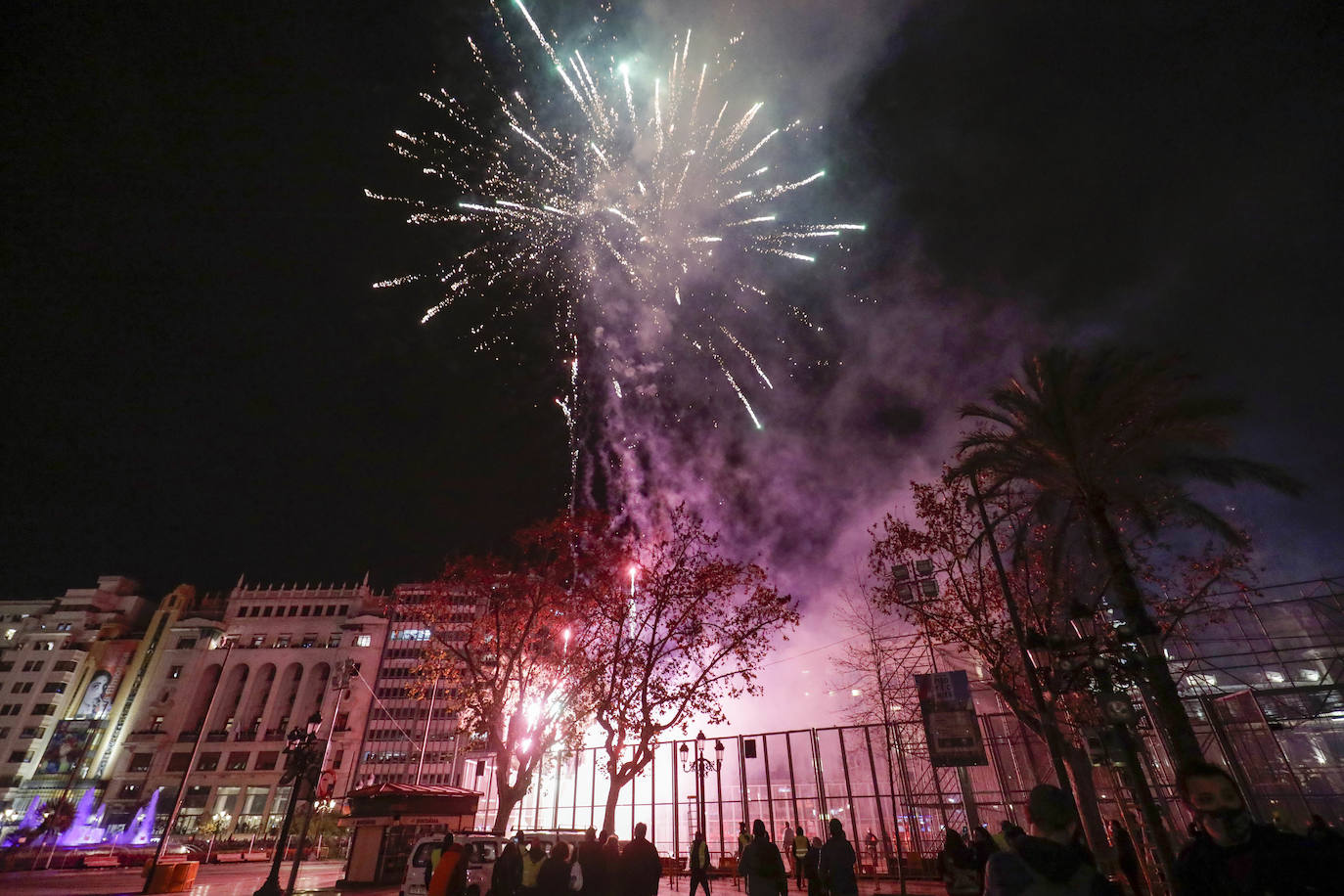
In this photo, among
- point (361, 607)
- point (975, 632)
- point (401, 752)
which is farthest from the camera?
point (361, 607)

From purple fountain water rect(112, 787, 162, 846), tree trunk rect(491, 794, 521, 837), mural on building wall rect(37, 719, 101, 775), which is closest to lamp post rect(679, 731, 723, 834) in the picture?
tree trunk rect(491, 794, 521, 837)

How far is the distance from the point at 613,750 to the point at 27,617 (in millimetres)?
113693

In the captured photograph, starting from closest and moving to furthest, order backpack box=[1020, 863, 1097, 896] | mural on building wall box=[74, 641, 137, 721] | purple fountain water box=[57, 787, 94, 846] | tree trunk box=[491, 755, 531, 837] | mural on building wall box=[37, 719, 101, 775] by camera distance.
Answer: backpack box=[1020, 863, 1097, 896]
tree trunk box=[491, 755, 531, 837]
purple fountain water box=[57, 787, 94, 846]
mural on building wall box=[37, 719, 101, 775]
mural on building wall box=[74, 641, 137, 721]

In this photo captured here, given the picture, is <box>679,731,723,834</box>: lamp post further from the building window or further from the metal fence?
the building window

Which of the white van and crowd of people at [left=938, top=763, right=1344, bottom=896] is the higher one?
crowd of people at [left=938, top=763, right=1344, bottom=896]

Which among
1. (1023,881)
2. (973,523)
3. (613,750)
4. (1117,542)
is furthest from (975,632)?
(1023,881)

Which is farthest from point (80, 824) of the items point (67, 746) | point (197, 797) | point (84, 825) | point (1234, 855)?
point (1234, 855)

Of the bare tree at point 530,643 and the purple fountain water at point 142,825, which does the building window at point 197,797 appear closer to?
the purple fountain water at point 142,825

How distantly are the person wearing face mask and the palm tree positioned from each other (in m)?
11.1

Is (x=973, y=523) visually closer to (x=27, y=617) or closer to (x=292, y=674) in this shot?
(x=292, y=674)

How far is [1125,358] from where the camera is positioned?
14.8m

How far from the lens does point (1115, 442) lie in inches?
589

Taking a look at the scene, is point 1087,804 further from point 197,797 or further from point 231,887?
point 197,797

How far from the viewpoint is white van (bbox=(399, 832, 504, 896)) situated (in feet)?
47.1
